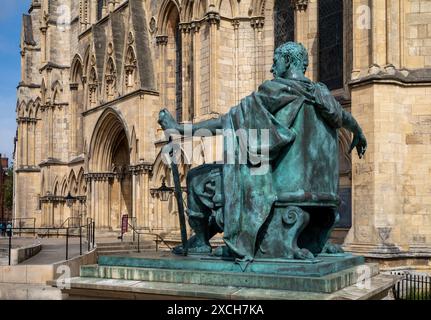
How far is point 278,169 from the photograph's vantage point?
475cm

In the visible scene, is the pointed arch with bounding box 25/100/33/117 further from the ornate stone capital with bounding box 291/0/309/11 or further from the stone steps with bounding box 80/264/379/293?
the stone steps with bounding box 80/264/379/293

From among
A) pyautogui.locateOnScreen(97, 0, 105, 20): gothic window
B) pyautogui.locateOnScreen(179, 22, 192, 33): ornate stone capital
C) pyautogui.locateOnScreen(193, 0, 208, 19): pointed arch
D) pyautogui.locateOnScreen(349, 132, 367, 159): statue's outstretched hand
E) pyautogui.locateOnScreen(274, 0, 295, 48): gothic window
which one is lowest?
pyautogui.locateOnScreen(349, 132, 367, 159): statue's outstretched hand

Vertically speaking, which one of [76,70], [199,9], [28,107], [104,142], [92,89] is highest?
[76,70]

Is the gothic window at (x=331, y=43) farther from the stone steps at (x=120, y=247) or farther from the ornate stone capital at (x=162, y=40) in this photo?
the ornate stone capital at (x=162, y=40)

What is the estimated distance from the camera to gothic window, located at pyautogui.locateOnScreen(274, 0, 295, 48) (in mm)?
19781

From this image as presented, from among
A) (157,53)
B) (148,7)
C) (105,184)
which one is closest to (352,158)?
(157,53)

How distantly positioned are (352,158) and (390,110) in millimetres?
1468

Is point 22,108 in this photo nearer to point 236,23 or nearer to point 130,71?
point 130,71

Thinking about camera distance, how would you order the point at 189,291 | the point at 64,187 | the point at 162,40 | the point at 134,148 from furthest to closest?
the point at 64,187 → the point at 134,148 → the point at 162,40 → the point at 189,291

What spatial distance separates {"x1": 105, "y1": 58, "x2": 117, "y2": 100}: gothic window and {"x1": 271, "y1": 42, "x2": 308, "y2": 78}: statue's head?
24.4 m

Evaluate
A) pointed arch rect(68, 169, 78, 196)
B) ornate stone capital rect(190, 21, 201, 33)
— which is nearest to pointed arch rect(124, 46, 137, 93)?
ornate stone capital rect(190, 21, 201, 33)

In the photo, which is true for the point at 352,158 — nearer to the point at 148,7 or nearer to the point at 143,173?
the point at 143,173

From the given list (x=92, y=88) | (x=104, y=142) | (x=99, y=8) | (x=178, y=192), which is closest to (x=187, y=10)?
(x=104, y=142)

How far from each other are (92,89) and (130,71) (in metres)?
5.33
